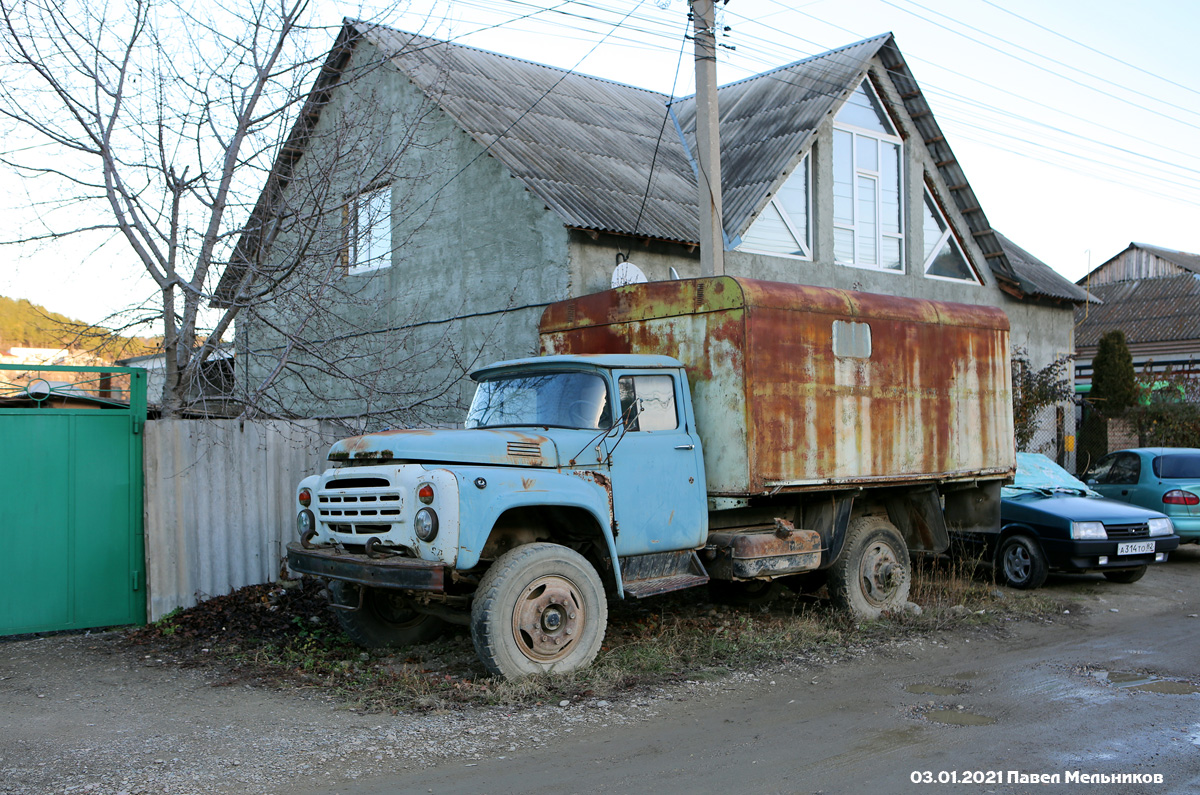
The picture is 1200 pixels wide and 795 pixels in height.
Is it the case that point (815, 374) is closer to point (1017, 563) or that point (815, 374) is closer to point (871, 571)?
point (871, 571)

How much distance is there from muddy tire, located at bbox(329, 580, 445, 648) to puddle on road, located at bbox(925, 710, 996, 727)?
355 cm

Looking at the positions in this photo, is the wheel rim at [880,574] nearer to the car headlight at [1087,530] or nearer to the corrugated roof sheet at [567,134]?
the car headlight at [1087,530]

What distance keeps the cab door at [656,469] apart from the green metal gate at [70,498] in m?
4.21

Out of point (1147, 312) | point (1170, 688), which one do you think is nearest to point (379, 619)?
point (1170, 688)

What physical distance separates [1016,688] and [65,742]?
5.68 meters

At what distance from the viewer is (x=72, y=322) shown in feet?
27.9

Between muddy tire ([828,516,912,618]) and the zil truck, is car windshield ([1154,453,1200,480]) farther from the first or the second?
muddy tire ([828,516,912,618])

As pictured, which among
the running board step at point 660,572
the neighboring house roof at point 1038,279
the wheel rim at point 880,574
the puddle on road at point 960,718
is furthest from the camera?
the neighboring house roof at point 1038,279

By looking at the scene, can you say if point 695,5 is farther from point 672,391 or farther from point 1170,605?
point 1170,605

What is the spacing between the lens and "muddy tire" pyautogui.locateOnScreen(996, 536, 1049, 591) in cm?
1006

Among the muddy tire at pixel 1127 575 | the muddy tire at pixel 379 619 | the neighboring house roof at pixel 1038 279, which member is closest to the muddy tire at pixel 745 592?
the muddy tire at pixel 379 619

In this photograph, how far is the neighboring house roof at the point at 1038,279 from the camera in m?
17.5

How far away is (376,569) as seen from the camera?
605cm

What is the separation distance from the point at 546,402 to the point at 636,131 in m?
10.4
